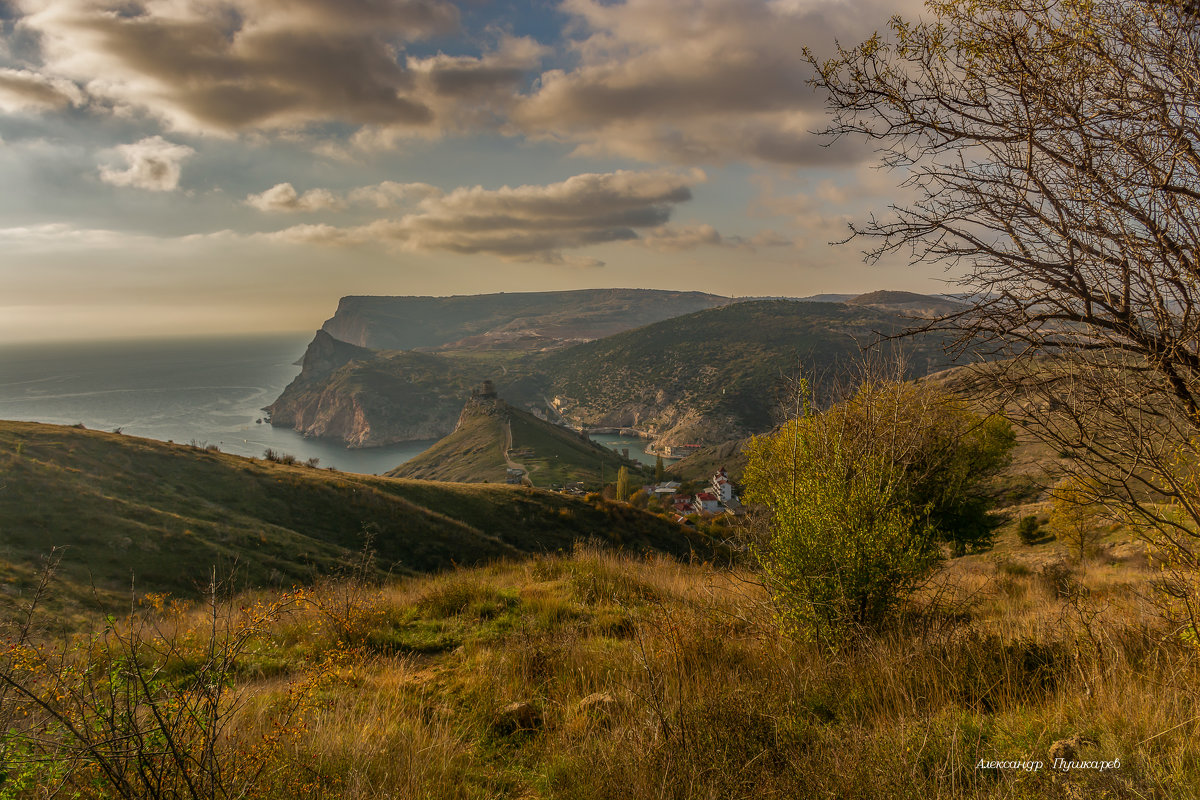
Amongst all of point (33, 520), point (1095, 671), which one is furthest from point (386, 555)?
point (1095, 671)

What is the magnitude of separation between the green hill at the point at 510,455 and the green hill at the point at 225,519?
45.6 metres

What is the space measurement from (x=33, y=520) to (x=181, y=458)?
9913mm

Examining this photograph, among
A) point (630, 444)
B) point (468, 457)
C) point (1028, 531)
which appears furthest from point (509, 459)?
point (1028, 531)

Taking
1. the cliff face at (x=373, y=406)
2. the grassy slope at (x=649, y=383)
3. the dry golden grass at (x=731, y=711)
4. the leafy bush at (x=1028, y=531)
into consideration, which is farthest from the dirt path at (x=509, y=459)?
the dry golden grass at (x=731, y=711)

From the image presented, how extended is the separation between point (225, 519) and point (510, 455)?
229ft

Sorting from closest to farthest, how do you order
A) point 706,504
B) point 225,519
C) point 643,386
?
point 225,519 < point 706,504 < point 643,386

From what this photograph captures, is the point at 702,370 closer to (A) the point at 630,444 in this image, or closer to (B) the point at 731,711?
(A) the point at 630,444

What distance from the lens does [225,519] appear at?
873 inches

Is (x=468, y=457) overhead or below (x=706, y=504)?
overhead

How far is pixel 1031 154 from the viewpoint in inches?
156

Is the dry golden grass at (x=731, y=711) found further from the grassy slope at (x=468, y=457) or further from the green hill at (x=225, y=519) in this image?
the grassy slope at (x=468, y=457)

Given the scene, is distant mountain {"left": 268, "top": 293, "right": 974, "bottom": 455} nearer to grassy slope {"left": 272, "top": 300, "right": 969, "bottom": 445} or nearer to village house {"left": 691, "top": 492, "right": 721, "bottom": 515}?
grassy slope {"left": 272, "top": 300, "right": 969, "bottom": 445}

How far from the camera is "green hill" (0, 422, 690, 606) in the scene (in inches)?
656

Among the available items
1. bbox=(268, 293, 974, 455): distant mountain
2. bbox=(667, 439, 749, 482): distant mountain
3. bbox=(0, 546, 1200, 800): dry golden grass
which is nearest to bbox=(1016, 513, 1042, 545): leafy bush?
bbox=(0, 546, 1200, 800): dry golden grass
